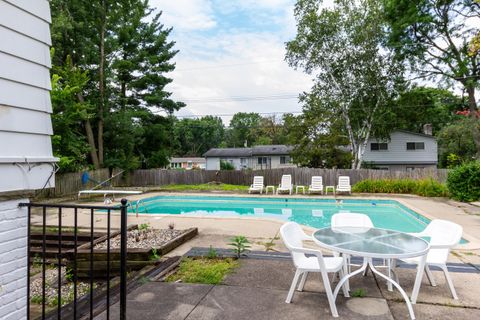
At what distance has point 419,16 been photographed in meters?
16.5

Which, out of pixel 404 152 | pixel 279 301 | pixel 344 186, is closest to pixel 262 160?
pixel 404 152

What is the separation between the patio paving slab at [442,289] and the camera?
119 inches

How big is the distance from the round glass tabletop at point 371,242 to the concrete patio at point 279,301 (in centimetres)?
53

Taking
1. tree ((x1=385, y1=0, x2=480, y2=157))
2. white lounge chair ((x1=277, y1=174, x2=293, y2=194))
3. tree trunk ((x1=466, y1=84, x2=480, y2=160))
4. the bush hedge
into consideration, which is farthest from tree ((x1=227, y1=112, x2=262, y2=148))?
the bush hedge

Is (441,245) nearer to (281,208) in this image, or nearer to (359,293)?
(359,293)

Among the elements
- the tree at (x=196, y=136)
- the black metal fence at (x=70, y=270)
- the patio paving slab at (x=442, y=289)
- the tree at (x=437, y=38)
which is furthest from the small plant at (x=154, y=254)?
the tree at (x=196, y=136)

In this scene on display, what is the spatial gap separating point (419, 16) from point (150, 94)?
1604 centimetres

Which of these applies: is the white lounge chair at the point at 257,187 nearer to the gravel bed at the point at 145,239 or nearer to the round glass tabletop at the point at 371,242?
the gravel bed at the point at 145,239

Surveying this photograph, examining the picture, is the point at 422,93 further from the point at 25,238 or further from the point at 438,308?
the point at 25,238

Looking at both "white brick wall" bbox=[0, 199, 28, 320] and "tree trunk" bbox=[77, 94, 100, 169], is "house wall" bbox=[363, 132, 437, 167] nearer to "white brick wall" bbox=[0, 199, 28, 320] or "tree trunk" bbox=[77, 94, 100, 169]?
"tree trunk" bbox=[77, 94, 100, 169]

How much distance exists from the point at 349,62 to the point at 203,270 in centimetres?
1736

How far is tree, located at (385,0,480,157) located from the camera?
1641 cm

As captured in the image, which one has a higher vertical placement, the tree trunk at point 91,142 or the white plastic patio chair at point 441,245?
the tree trunk at point 91,142

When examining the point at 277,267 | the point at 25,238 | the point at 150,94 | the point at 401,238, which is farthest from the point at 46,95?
the point at 150,94
